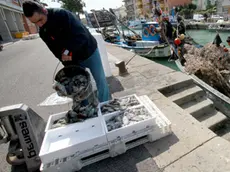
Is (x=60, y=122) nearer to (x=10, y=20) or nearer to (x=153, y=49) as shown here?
(x=153, y=49)

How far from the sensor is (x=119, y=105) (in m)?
2.08

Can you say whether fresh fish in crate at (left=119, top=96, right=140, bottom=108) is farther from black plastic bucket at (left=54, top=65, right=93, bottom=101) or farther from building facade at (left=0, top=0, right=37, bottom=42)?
building facade at (left=0, top=0, right=37, bottom=42)

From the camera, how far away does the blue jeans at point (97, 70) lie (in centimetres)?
216

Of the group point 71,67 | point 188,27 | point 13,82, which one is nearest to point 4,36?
point 13,82

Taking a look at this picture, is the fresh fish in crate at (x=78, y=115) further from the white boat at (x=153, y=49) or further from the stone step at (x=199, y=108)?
the white boat at (x=153, y=49)

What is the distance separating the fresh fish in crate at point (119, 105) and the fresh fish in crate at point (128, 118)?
12 cm

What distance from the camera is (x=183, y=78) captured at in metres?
3.34

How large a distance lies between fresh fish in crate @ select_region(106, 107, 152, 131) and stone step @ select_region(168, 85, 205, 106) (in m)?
1.23

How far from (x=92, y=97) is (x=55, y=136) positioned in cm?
63

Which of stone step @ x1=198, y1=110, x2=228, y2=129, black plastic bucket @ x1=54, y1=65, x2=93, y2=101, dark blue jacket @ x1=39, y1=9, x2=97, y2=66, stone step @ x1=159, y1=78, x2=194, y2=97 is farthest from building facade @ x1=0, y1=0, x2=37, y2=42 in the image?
stone step @ x1=198, y1=110, x2=228, y2=129

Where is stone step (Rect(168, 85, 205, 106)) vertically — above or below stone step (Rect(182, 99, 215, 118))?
above

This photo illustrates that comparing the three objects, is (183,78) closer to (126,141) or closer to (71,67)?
(126,141)

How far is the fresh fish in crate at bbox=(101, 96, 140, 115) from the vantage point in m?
1.99

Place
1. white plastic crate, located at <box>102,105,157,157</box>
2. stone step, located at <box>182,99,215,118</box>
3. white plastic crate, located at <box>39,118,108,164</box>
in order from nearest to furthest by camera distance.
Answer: white plastic crate, located at <box>39,118,108,164</box>
white plastic crate, located at <box>102,105,157,157</box>
stone step, located at <box>182,99,215,118</box>
